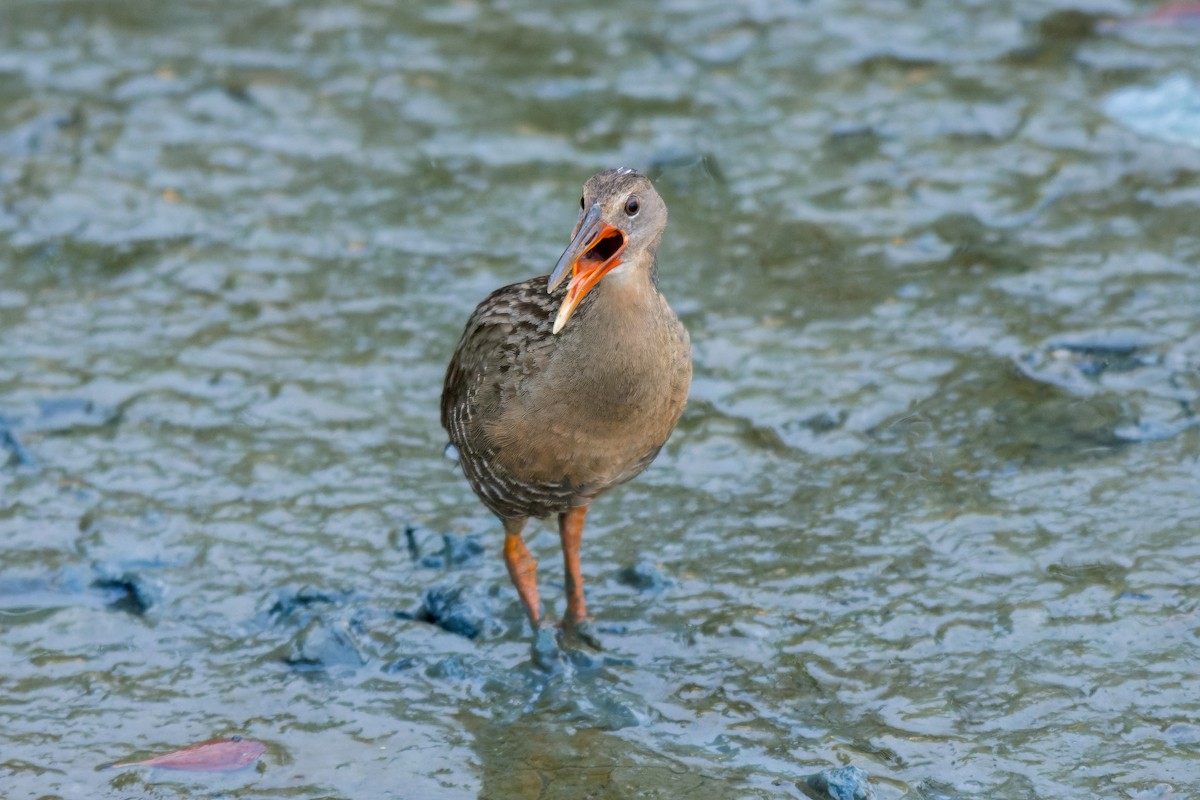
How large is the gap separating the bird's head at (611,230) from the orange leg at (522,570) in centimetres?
85

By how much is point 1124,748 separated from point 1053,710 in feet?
0.76

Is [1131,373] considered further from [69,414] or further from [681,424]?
[69,414]

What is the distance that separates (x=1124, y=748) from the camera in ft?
13.5

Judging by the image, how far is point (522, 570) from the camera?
16.1 ft

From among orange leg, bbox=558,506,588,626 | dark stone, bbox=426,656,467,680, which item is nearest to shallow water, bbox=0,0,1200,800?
dark stone, bbox=426,656,467,680

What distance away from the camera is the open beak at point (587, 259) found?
13.5 ft

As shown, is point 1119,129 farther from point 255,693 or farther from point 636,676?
point 255,693

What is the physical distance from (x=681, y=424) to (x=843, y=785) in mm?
2104

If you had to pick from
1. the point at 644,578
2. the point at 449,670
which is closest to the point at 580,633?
the point at 644,578

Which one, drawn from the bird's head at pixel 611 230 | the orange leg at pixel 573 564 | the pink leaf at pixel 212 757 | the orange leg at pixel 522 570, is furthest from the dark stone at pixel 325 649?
the bird's head at pixel 611 230

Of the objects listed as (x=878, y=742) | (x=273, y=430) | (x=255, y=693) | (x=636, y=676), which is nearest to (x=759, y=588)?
(x=636, y=676)

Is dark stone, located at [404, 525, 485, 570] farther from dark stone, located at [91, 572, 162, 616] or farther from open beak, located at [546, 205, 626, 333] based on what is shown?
open beak, located at [546, 205, 626, 333]

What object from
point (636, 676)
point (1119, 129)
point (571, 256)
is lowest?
point (636, 676)

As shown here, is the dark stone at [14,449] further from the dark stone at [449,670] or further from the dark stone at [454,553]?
the dark stone at [449,670]
